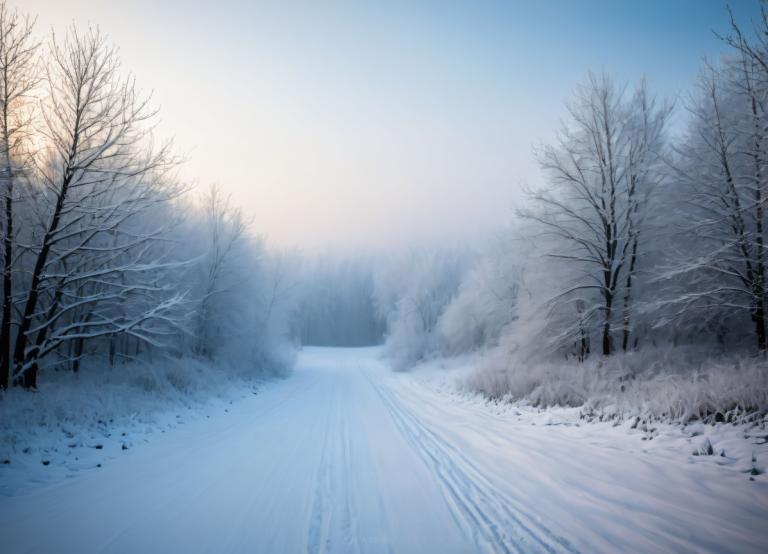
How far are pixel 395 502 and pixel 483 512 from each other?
3.66 ft

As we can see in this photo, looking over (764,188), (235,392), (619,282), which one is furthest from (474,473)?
(235,392)

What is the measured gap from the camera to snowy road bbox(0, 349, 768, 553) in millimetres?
3455

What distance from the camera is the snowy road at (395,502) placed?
3.46m

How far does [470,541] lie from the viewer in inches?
138

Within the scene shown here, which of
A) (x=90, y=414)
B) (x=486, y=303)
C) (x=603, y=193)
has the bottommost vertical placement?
(x=90, y=414)

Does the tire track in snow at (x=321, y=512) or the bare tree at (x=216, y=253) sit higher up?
the bare tree at (x=216, y=253)

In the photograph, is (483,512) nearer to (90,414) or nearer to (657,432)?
(657,432)

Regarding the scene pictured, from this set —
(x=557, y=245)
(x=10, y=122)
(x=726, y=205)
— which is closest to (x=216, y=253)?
(x=10, y=122)

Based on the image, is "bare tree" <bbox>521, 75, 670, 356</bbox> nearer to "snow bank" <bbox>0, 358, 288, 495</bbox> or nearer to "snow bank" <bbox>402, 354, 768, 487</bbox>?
"snow bank" <bbox>402, 354, 768, 487</bbox>

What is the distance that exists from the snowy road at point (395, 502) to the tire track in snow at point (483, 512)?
A: 0.07 ft

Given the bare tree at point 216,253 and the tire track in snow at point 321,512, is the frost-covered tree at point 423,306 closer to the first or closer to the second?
the bare tree at point 216,253

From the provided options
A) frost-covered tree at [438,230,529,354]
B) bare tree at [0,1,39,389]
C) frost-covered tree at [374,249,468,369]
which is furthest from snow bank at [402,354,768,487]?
frost-covered tree at [374,249,468,369]

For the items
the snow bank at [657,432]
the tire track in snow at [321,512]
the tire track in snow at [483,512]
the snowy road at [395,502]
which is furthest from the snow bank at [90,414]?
the snow bank at [657,432]

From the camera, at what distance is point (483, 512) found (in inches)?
162
